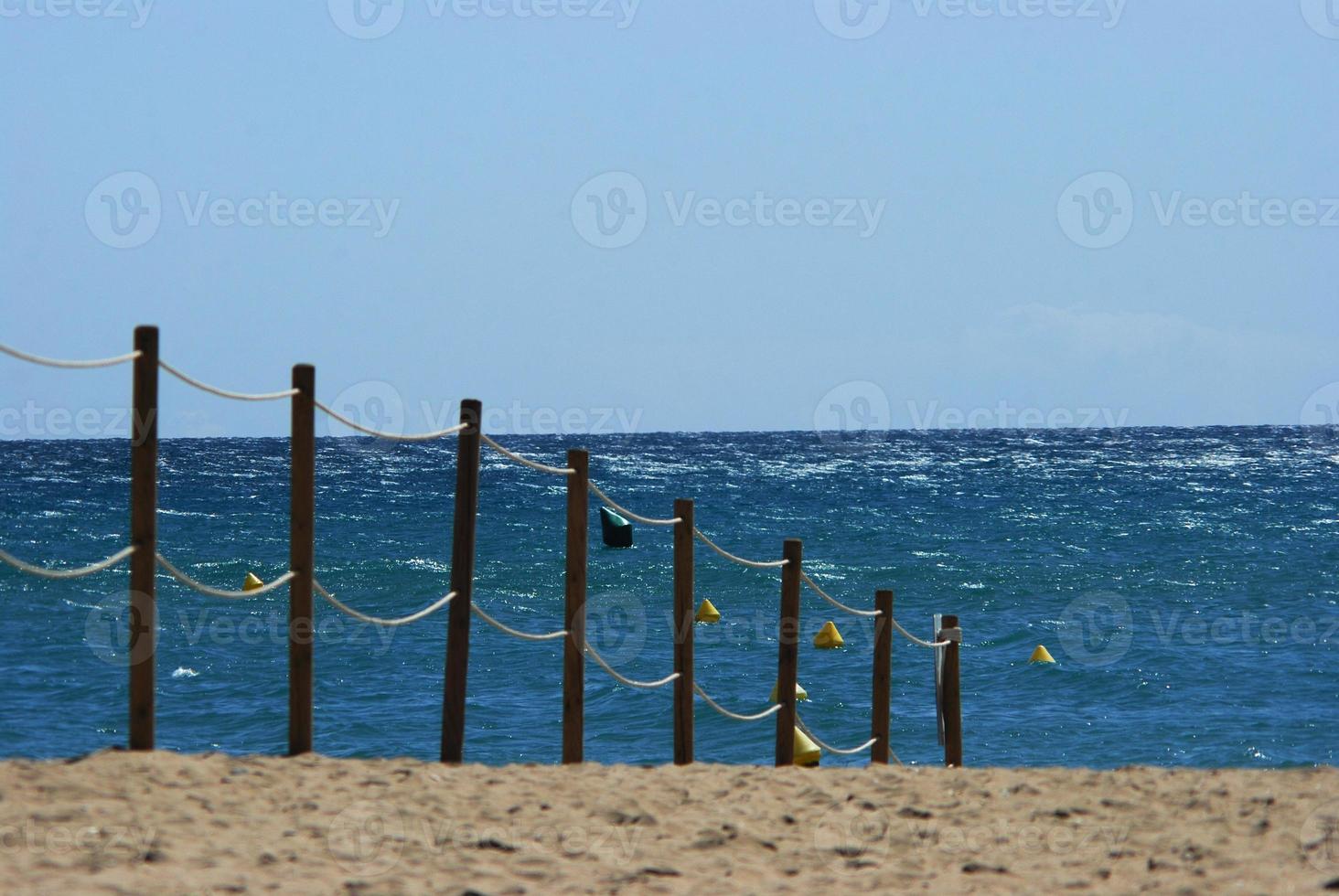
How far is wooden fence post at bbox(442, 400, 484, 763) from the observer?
675 cm

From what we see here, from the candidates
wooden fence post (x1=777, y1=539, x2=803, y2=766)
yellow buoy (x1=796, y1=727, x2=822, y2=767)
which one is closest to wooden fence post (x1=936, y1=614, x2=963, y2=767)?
yellow buoy (x1=796, y1=727, x2=822, y2=767)

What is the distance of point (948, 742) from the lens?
9.98 meters

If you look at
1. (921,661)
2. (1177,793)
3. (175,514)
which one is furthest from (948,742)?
(175,514)

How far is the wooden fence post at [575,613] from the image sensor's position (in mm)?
7211

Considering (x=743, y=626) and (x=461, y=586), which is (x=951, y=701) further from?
(x=743, y=626)

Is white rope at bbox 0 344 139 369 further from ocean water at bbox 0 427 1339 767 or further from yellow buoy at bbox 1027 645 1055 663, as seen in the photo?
yellow buoy at bbox 1027 645 1055 663

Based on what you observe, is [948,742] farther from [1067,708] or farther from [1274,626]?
[1274,626]

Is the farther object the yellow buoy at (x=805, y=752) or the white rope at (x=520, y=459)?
the yellow buoy at (x=805, y=752)

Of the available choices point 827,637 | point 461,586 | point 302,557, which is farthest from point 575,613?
point 827,637

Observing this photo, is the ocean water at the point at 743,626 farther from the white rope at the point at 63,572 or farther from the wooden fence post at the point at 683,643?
the white rope at the point at 63,572

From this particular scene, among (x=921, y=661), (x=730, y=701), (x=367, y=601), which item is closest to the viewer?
(x=730, y=701)

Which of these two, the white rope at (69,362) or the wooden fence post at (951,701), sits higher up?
the white rope at (69,362)

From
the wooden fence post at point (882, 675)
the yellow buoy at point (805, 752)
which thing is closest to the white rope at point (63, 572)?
the yellow buoy at point (805, 752)

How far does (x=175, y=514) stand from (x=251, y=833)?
36.7 metres
